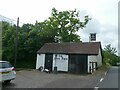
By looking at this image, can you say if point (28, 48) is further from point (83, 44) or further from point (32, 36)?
point (83, 44)

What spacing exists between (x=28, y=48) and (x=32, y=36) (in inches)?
99.3

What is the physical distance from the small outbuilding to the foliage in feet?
25.3

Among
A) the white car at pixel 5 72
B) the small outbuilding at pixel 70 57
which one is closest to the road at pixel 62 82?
the white car at pixel 5 72

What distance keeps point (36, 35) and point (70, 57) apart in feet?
40.6

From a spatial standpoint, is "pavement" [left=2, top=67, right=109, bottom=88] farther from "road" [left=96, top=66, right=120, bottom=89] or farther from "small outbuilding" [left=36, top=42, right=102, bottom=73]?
"small outbuilding" [left=36, top=42, right=102, bottom=73]

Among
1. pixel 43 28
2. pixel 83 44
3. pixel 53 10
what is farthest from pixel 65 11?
pixel 83 44

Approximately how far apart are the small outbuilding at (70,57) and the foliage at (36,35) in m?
7.70

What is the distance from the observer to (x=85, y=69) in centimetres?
2347

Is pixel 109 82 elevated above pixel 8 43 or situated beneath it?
situated beneath

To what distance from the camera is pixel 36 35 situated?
116 ft

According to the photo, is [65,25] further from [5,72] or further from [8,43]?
[5,72]

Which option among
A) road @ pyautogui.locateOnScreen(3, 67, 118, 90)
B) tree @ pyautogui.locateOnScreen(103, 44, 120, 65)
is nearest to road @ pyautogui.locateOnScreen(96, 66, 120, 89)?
road @ pyautogui.locateOnScreen(3, 67, 118, 90)

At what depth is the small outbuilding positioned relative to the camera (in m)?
23.7


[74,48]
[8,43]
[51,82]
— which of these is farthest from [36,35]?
[51,82]
